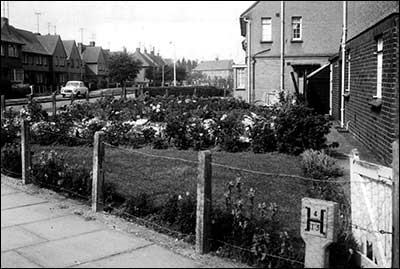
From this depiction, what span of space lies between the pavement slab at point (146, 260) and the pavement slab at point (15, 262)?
469mm

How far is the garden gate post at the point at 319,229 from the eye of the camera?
12.9ft

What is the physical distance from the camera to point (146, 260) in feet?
15.3

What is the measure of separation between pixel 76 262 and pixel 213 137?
23.4 ft

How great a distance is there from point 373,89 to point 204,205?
24.0 ft

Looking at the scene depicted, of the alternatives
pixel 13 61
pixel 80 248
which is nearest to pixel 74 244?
pixel 80 248

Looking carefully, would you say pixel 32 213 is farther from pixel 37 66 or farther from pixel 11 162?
pixel 37 66

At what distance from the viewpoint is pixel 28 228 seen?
5582 millimetres

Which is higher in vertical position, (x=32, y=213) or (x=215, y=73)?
(x=215, y=73)

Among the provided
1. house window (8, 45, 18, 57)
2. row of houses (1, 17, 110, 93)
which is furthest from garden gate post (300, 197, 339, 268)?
house window (8, 45, 18, 57)

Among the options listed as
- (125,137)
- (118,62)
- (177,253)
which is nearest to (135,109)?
(125,137)

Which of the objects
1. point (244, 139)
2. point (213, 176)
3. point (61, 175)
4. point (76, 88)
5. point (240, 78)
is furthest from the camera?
point (240, 78)

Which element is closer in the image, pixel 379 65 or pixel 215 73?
pixel 379 65

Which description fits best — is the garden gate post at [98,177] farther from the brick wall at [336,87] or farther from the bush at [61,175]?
the brick wall at [336,87]

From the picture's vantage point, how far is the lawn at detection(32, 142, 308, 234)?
691 centimetres
